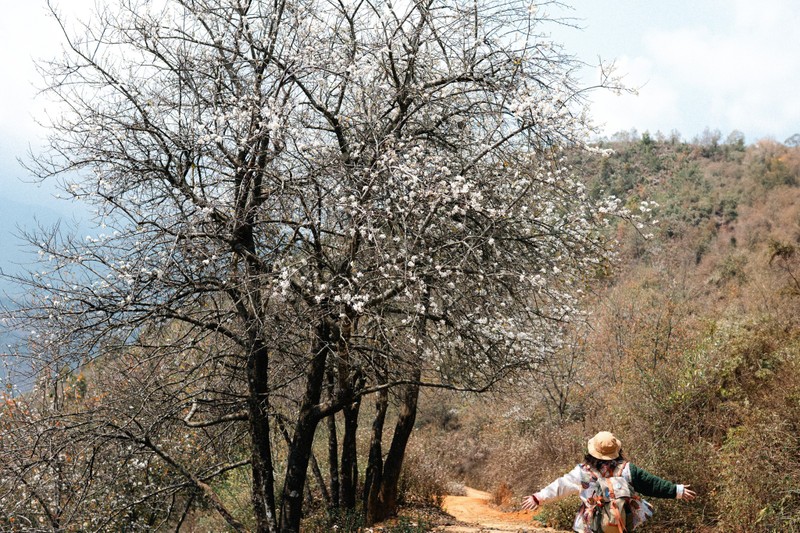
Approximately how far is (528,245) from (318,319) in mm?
2196

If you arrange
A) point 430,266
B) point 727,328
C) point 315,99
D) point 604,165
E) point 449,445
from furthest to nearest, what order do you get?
1. point 604,165
2. point 449,445
3. point 727,328
4. point 315,99
5. point 430,266

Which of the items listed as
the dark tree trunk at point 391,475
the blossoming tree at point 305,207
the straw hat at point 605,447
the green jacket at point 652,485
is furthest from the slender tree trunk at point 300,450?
the green jacket at point 652,485

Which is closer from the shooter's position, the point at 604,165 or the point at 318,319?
the point at 318,319

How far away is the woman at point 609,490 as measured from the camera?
4809 millimetres

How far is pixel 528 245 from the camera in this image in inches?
256

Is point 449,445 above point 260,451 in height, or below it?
below

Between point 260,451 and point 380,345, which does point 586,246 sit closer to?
point 380,345

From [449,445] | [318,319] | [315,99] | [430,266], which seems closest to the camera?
[430,266]

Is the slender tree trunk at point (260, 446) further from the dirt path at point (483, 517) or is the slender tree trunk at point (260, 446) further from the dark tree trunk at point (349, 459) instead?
the dirt path at point (483, 517)

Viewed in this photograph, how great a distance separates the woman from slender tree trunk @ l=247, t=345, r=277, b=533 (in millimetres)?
3221

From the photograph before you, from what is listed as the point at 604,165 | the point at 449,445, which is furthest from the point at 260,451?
the point at 604,165

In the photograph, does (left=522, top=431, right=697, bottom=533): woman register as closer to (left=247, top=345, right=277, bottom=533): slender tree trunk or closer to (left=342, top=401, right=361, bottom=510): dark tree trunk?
(left=247, top=345, right=277, bottom=533): slender tree trunk

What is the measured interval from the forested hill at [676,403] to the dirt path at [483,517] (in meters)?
0.60

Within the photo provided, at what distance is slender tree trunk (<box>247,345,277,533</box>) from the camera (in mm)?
7043
